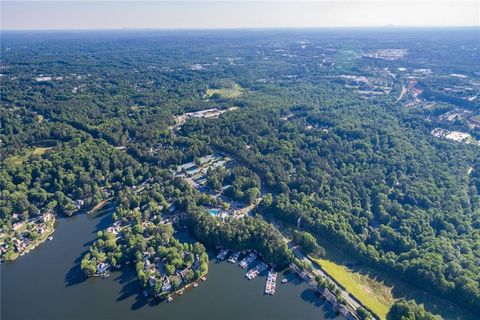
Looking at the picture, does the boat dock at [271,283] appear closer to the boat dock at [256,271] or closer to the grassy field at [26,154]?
the boat dock at [256,271]

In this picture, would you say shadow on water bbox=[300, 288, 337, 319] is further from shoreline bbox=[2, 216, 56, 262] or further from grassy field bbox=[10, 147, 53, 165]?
grassy field bbox=[10, 147, 53, 165]

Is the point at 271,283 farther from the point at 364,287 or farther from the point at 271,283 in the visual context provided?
the point at 364,287

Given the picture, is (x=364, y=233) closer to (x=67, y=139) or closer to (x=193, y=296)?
(x=193, y=296)

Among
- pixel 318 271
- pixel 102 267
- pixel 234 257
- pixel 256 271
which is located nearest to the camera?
pixel 102 267

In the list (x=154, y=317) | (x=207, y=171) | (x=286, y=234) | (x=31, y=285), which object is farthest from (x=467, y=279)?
(x=31, y=285)

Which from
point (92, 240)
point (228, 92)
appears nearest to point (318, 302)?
point (92, 240)

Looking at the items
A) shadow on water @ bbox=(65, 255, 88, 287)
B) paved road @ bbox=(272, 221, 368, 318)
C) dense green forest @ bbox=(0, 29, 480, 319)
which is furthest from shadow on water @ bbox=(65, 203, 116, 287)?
paved road @ bbox=(272, 221, 368, 318)

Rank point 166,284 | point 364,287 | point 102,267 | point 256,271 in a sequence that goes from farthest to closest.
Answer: point 256,271
point 102,267
point 364,287
point 166,284
